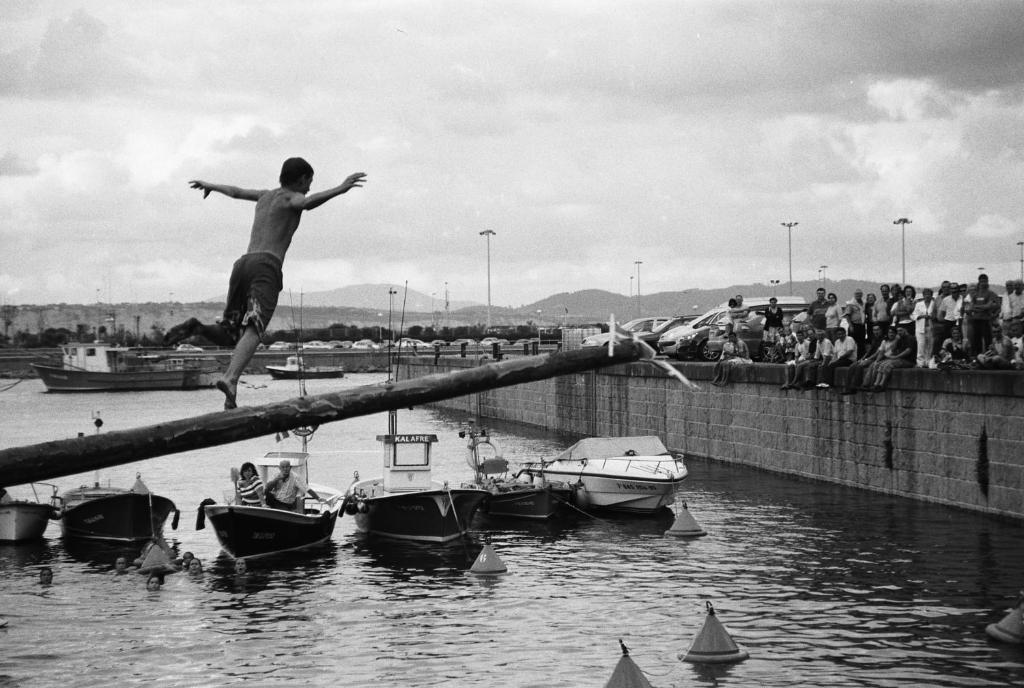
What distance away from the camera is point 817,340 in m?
36.8

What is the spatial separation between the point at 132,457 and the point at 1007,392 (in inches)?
942

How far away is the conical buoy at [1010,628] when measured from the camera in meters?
20.0

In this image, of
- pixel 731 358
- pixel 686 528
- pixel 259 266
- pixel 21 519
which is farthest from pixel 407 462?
pixel 259 266

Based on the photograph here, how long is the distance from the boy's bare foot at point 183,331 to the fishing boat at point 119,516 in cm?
2509

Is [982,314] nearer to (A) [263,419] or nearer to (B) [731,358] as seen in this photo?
(B) [731,358]

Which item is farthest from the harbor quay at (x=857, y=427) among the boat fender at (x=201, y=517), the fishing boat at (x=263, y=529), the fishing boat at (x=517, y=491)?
the boat fender at (x=201, y=517)

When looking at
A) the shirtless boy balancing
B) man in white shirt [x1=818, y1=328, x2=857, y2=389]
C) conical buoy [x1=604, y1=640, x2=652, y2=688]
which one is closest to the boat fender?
conical buoy [x1=604, y1=640, x2=652, y2=688]

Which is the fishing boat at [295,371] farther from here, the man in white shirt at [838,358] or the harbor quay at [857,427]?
the man in white shirt at [838,358]

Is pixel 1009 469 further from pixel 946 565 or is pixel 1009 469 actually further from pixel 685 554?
pixel 685 554

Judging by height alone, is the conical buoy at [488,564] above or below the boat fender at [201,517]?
below

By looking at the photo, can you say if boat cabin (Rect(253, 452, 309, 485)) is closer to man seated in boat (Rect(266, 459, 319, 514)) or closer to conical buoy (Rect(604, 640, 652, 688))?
man seated in boat (Rect(266, 459, 319, 514))

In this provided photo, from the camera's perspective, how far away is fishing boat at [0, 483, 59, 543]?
1304 inches

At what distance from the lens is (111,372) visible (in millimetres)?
131875

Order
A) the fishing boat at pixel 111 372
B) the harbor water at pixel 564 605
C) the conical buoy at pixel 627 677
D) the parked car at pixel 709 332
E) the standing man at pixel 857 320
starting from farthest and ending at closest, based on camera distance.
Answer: the fishing boat at pixel 111 372 < the parked car at pixel 709 332 < the standing man at pixel 857 320 < the harbor water at pixel 564 605 < the conical buoy at pixel 627 677
